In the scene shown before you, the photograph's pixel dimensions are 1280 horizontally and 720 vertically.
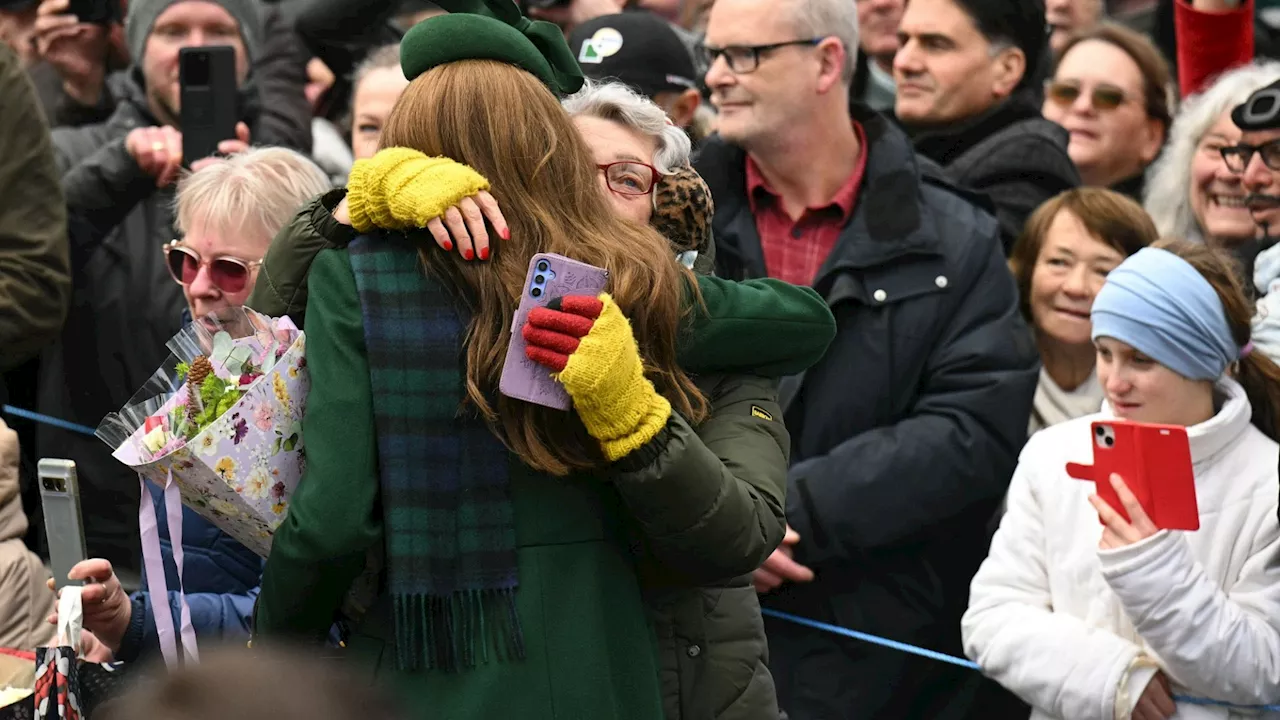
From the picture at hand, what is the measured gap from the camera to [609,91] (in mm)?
3533

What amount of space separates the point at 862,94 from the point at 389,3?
1806 mm

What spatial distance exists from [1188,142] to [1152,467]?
1943 millimetres

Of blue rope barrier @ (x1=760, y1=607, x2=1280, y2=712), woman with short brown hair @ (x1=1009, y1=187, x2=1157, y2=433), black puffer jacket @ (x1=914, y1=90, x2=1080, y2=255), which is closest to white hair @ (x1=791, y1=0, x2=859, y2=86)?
black puffer jacket @ (x1=914, y1=90, x2=1080, y2=255)

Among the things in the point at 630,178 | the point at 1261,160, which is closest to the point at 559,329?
the point at 630,178

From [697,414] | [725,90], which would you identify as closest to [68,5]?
[725,90]

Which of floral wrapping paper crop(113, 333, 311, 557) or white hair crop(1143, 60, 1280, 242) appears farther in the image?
white hair crop(1143, 60, 1280, 242)

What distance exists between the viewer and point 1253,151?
5.07 meters

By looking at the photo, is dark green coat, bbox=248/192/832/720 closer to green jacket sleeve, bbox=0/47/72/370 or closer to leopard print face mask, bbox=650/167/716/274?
leopard print face mask, bbox=650/167/716/274

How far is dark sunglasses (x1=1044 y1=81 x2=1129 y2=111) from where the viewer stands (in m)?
6.11

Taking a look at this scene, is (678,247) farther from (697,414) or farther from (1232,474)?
(1232,474)

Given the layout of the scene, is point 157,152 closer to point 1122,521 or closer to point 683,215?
point 683,215

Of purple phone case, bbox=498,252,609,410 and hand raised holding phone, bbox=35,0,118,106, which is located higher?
purple phone case, bbox=498,252,609,410

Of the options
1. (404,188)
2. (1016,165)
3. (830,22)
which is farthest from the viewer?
(1016,165)

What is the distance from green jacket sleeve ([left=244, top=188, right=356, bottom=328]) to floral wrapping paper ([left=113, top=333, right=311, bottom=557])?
0.52 ft
